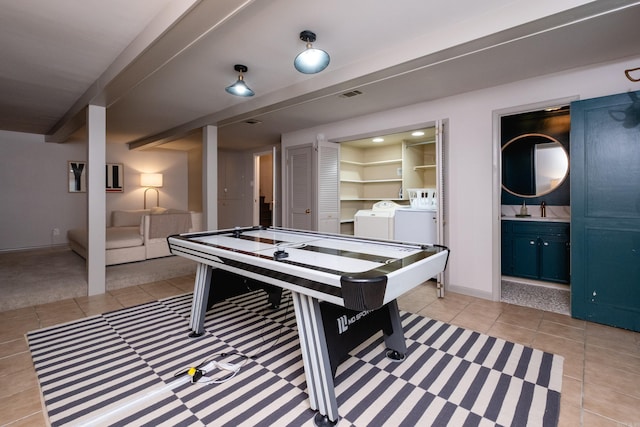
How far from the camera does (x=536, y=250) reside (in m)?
3.79

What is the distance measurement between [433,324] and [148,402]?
7.06ft

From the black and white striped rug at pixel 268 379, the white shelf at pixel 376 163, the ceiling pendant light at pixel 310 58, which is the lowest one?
the black and white striped rug at pixel 268 379

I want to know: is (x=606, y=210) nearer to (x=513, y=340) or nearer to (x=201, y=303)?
(x=513, y=340)

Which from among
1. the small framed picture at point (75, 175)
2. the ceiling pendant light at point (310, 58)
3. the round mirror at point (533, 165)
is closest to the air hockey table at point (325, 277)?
the ceiling pendant light at point (310, 58)

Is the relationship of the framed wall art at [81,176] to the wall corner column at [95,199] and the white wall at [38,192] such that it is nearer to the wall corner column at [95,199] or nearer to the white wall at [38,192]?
the white wall at [38,192]

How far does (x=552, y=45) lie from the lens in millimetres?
2277

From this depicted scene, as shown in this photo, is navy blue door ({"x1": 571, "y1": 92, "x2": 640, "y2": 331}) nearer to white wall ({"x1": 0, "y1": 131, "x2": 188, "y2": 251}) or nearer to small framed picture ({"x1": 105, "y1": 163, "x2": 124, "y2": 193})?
white wall ({"x1": 0, "y1": 131, "x2": 188, "y2": 251})

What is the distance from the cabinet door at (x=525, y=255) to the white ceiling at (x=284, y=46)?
2.02 m

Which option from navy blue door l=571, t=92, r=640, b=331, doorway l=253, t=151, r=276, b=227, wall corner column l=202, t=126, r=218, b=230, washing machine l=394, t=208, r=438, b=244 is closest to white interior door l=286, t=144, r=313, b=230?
wall corner column l=202, t=126, r=218, b=230

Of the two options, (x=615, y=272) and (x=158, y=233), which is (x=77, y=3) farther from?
(x=615, y=272)

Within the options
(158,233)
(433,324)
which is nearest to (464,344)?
(433,324)

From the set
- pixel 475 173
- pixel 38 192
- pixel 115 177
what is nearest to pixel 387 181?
pixel 475 173

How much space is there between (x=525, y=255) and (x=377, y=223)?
2014 millimetres

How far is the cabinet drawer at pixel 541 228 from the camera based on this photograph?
3584 millimetres
